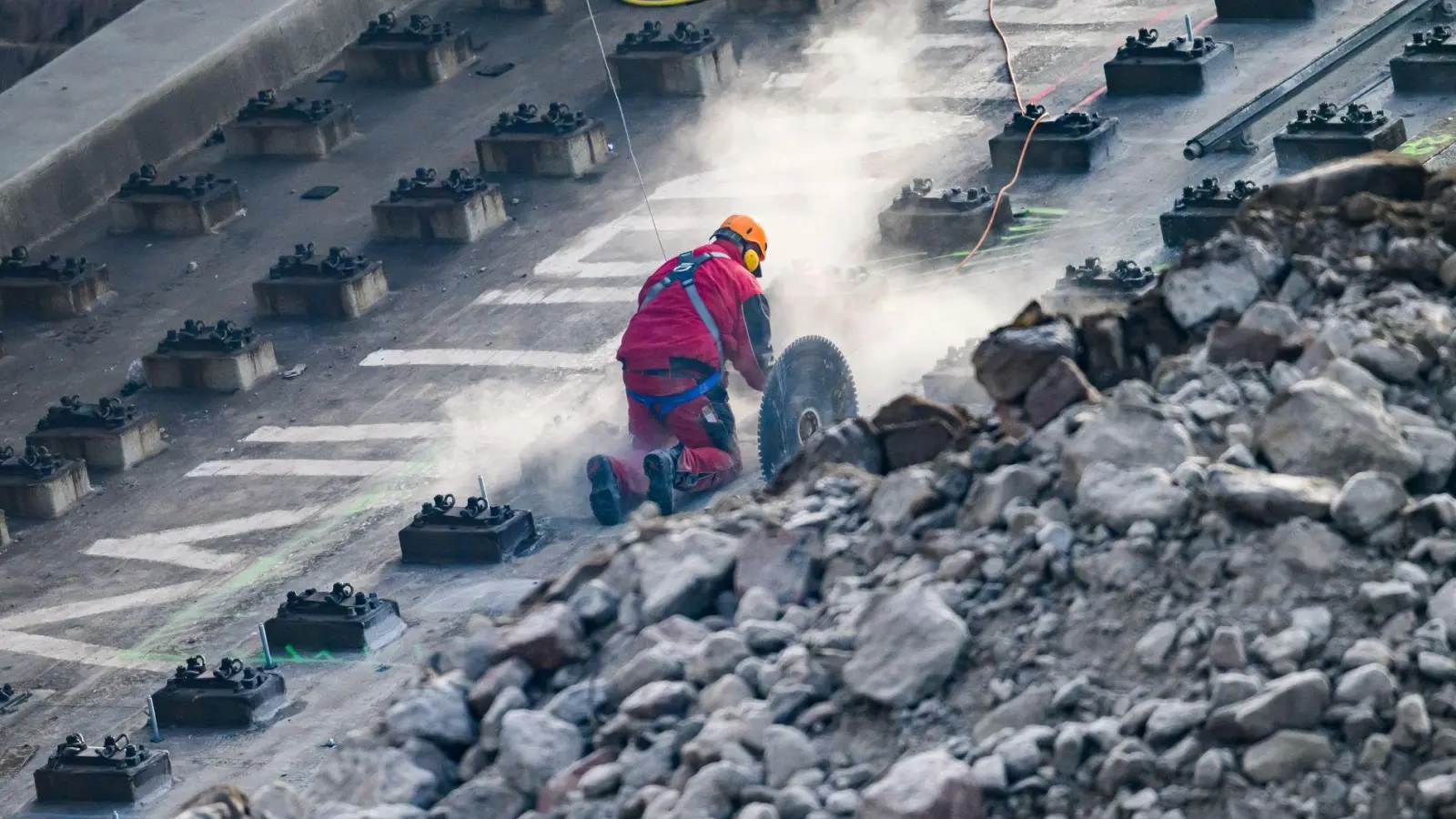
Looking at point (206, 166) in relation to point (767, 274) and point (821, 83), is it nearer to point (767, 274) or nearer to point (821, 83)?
point (821, 83)

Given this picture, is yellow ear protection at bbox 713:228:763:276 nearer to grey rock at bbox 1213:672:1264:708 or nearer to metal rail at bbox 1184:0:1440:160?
metal rail at bbox 1184:0:1440:160

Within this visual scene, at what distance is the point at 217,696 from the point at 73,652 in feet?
7.51

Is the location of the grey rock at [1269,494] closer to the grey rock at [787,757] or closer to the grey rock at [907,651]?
the grey rock at [907,651]

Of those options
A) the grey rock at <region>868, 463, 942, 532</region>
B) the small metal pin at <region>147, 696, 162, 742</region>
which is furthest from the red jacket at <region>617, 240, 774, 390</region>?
the grey rock at <region>868, 463, 942, 532</region>

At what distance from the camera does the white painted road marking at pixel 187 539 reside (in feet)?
53.3

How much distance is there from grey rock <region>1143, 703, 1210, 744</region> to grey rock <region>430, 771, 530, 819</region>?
1976mm

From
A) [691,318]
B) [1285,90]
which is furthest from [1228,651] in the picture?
[1285,90]

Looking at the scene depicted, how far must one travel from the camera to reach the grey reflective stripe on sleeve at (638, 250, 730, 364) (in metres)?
14.5

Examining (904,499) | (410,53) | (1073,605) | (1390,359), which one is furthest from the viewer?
(410,53)

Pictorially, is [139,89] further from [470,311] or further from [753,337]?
[753,337]

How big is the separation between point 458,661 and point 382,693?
16.3 ft

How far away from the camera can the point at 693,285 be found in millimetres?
14492

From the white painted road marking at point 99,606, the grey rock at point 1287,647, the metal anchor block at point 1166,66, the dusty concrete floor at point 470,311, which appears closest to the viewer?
the grey rock at point 1287,647

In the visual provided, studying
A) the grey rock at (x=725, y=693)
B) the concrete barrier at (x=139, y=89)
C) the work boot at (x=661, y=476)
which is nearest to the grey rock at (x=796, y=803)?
the grey rock at (x=725, y=693)
